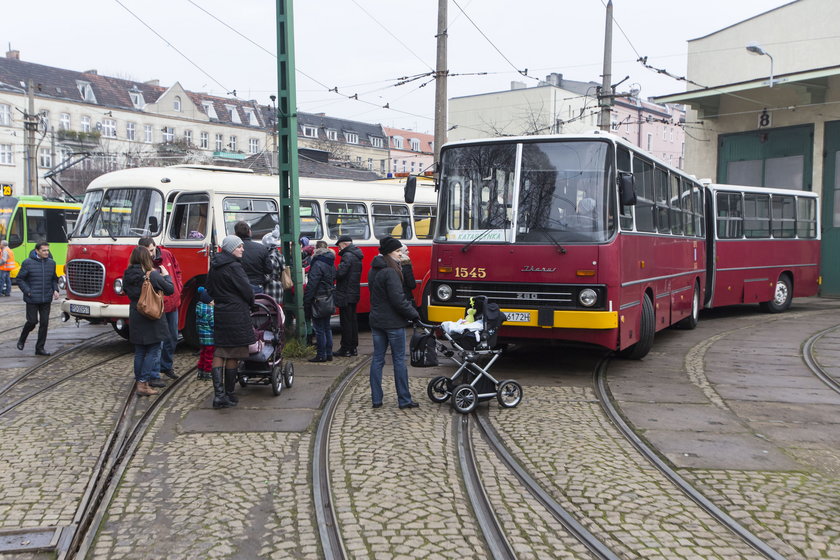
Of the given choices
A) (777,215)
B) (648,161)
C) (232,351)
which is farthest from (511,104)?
(232,351)

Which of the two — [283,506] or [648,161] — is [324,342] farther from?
[283,506]

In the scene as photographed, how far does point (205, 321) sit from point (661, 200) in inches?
272

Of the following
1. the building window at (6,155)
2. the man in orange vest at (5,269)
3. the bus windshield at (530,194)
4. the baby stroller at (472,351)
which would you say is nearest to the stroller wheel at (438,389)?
the baby stroller at (472,351)

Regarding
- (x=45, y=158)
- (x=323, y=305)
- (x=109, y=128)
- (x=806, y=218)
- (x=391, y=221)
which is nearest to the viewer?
(x=323, y=305)

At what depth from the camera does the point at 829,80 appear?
73.2 feet

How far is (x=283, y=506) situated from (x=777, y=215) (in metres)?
16.9

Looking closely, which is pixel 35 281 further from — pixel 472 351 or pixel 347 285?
pixel 472 351

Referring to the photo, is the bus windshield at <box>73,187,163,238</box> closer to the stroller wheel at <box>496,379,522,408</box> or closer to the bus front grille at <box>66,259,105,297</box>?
the bus front grille at <box>66,259,105,297</box>

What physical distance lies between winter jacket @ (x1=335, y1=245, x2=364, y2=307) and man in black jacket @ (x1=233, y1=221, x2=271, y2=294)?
112 cm

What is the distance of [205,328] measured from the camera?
912 centimetres

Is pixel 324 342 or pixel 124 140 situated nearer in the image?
pixel 324 342

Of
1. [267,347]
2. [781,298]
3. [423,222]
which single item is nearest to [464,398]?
[267,347]

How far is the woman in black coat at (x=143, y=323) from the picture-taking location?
8641mm

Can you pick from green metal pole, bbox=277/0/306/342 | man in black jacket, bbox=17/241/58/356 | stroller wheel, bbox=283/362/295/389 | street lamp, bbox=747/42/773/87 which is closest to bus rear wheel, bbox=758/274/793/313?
street lamp, bbox=747/42/773/87
